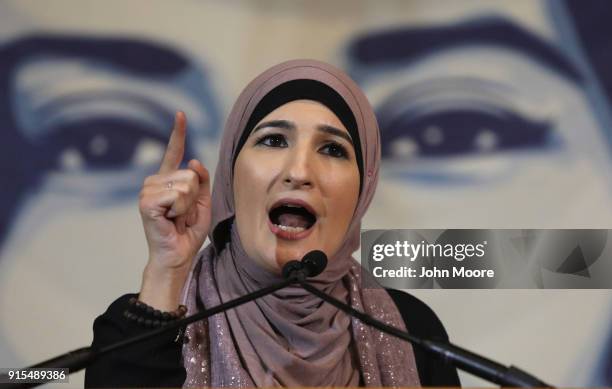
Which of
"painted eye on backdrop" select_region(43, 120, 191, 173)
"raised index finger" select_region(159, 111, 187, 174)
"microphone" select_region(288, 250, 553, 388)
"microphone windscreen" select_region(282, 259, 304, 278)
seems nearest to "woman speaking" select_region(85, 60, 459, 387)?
"raised index finger" select_region(159, 111, 187, 174)

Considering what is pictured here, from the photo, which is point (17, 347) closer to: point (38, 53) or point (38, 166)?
point (38, 166)

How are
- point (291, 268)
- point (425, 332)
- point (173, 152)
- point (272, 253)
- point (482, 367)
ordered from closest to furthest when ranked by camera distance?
point (482, 367), point (291, 268), point (173, 152), point (272, 253), point (425, 332)

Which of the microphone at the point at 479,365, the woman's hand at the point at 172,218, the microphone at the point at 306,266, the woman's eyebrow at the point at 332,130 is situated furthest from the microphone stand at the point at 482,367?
the woman's eyebrow at the point at 332,130

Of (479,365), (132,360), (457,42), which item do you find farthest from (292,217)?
(457,42)

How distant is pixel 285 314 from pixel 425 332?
35 cm

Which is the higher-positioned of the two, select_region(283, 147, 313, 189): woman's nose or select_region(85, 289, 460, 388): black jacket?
select_region(283, 147, 313, 189): woman's nose

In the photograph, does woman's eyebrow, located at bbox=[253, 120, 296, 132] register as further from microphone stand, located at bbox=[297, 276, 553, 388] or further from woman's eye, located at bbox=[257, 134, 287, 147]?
microphone stand, located at bbox=[297, 276, 553, 388]

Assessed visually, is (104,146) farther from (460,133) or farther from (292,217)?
(460,133)

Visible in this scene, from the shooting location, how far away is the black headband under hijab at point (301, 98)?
1.30 meters

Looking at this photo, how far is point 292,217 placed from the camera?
126 cm

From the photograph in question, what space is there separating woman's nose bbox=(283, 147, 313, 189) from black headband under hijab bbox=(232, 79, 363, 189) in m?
0.11

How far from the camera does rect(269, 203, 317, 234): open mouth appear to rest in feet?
4.10

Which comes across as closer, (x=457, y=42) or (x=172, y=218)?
(x=172, y=218)

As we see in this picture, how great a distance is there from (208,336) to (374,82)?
939mm
